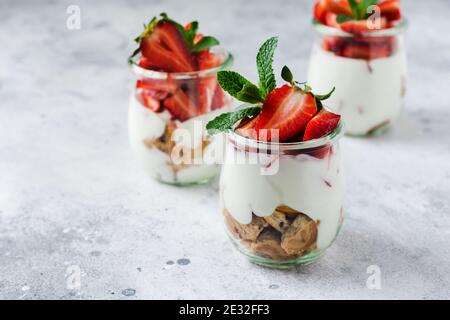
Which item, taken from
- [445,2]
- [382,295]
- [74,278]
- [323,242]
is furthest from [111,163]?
[445,2]

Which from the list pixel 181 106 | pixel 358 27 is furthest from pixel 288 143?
pixel 358 27

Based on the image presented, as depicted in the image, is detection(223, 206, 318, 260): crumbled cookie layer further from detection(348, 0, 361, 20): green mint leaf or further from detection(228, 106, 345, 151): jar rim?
detection(348, 0, 361, 20): green mint leaf

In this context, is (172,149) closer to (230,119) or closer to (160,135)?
(160,135)

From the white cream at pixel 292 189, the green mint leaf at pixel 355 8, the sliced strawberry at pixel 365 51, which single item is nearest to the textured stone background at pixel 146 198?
the white cream at pixel 292 189

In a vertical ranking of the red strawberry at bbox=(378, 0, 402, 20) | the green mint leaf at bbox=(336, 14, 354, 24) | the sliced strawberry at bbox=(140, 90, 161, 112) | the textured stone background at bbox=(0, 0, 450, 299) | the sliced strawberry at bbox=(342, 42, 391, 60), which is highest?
Answer: the red strawberry at bbox=(378, 0, 402, 20)

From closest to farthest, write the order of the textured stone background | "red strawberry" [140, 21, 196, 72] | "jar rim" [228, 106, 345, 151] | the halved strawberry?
1. "jar rim" [228, 106, 345, 151]
2. the textured stone background
3. "red strawberry" [140, 21, 196, 72]
4. the halved strawberry

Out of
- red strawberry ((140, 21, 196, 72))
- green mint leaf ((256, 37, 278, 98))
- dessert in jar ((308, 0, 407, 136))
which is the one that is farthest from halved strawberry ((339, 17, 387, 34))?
green mint leaf ((256, 37, 278, 98))

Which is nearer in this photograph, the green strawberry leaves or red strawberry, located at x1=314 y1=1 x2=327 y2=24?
the green strawberry leaves
